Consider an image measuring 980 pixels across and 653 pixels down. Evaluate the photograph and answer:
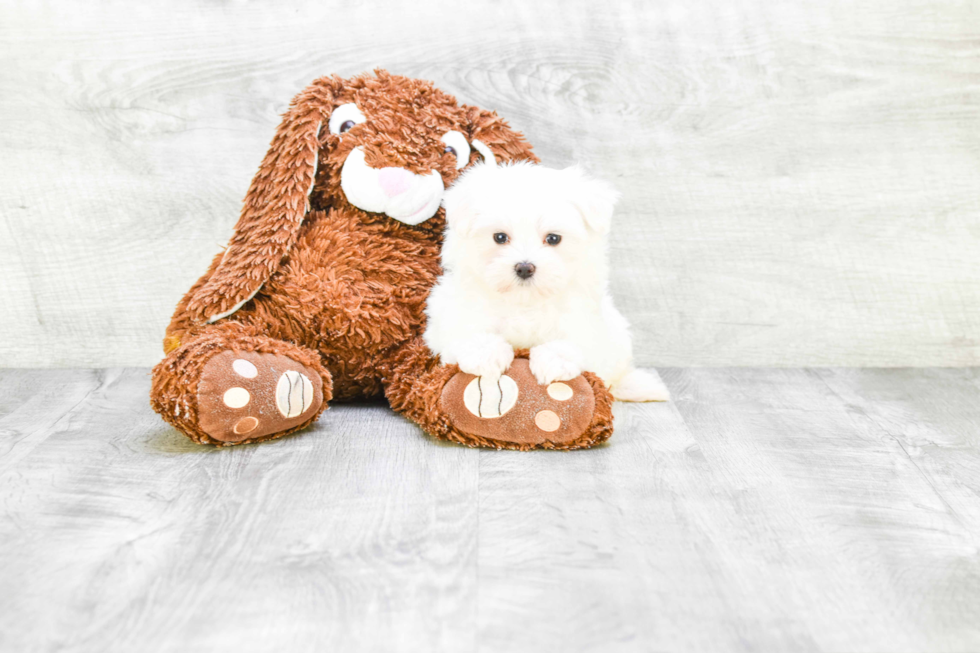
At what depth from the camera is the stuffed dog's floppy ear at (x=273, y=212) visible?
1220mm

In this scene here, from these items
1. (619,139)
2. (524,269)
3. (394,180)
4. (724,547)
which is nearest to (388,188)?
(394,180)

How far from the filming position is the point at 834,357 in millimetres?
1688

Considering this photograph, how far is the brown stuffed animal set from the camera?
43.2 inches

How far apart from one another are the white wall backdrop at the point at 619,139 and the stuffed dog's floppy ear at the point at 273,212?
1.02 ft

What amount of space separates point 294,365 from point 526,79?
0.77 m

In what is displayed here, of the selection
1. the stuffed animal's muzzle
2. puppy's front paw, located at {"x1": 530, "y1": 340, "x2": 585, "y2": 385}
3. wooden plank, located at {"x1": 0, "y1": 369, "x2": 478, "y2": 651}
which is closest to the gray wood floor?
wooden plank, located at {"x1": 0, "y1": 369, "x2": 478, "y2": 651}

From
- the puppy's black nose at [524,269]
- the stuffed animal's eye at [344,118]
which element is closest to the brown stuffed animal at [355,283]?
the stuffed animal's eye at [344,118]

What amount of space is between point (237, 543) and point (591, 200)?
59 centimetres

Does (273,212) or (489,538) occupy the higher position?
(273,212)

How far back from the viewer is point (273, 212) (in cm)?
125

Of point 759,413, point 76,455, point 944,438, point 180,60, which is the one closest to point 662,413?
point 759,413

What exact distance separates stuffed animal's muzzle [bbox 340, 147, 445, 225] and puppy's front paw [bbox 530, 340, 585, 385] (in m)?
0.31

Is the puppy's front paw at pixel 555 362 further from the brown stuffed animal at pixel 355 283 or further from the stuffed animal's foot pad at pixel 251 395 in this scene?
the stuffed animal's foot pad at pixel 251 395

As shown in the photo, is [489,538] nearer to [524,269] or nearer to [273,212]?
[524,269]
